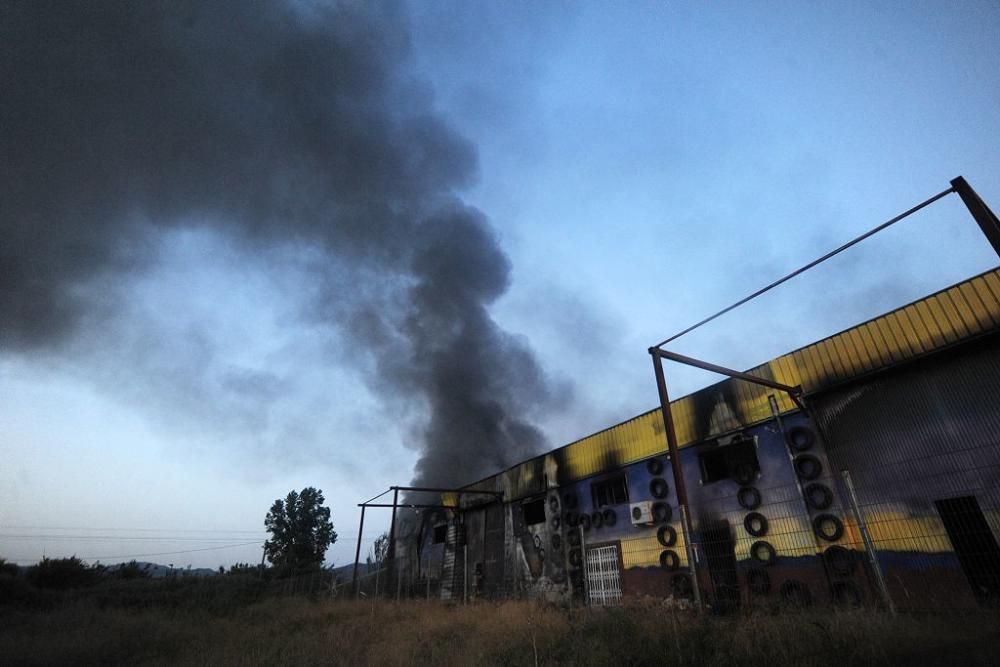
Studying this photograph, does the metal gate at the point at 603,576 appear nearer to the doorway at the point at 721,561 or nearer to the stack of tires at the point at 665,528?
the stack of tires at the point at 665,528

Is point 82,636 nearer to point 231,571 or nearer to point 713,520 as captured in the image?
point 713,520

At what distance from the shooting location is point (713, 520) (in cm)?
1331

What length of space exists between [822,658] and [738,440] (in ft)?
28.8

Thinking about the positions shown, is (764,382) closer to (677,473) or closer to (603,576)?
(677,473)

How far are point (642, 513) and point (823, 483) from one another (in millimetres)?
5860

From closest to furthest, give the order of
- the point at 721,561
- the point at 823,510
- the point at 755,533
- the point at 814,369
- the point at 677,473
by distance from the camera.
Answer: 1. the point at 677,473
2. the point at 823,510
3. the point at 814,369
4. the point at 755,533
5. the point at 721,561

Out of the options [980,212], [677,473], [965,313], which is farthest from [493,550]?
[980,212]

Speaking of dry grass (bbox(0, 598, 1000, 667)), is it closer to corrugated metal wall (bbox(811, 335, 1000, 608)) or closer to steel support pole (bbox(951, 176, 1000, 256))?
corrugated metal wall (bbox(811, 335, 1000, 608))

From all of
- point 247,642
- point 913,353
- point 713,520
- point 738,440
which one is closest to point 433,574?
point 247,642

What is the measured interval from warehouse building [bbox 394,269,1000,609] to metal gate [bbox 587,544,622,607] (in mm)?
53

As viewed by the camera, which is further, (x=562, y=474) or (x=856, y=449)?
(x=562, y=474)

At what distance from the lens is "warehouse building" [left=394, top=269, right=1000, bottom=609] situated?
A: 9.09m

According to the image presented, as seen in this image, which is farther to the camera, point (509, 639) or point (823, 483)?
point (823, 483)

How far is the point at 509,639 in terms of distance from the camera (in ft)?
28.2
